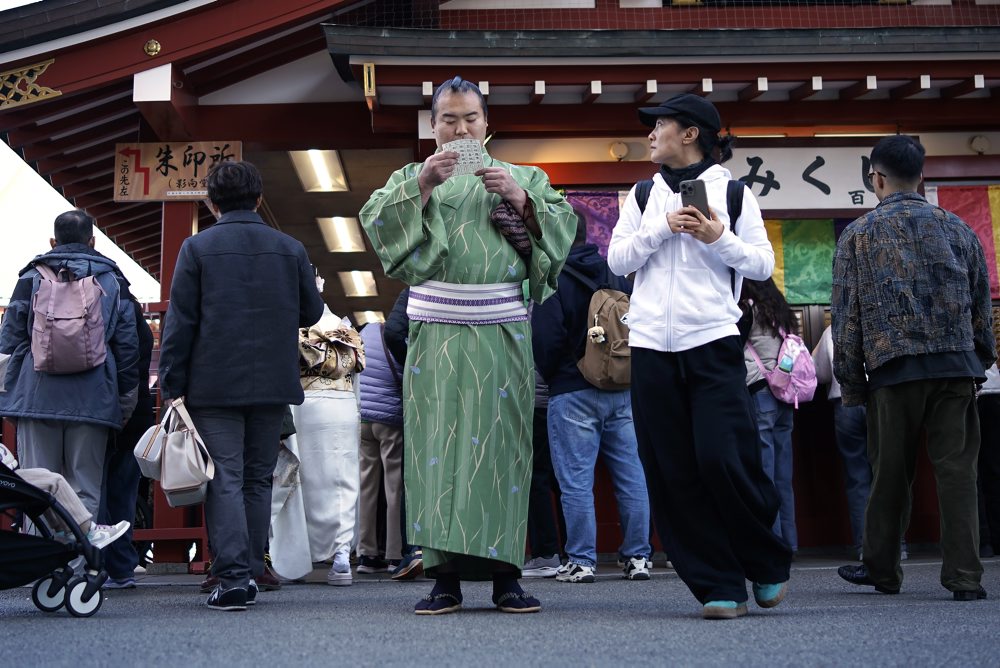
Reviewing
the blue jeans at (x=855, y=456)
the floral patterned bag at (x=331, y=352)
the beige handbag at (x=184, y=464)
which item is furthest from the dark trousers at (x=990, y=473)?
the beige handbag at (x=184, y=464)

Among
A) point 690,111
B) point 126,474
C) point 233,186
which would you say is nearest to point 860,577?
point 690,111

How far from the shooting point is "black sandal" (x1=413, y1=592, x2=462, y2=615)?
398 cm

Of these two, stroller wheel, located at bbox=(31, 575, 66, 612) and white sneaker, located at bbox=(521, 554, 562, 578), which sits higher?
stroller wheel, located at bbox=(31, 575, 66, 612)

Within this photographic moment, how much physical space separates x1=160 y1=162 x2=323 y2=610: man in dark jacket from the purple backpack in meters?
0.82

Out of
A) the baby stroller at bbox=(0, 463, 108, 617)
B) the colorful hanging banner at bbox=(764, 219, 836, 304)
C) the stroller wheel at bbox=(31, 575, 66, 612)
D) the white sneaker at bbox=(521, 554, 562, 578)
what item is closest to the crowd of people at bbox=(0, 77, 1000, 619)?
the baby stroller at bbox=(0, 463, 108, 617)

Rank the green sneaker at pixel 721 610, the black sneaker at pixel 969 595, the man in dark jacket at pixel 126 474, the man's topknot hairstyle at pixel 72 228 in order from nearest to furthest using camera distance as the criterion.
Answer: the green sneaker at pixel 721 610, the black sneaker at pixel 969 595, the man's topknot hairstyle at pixel 72 228, the man in dark jacket at pixel 126 474

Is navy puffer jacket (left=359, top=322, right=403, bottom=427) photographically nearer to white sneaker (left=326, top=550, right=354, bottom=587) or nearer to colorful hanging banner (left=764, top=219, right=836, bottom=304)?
white sneaker (left=326, top=550, right=354, bottom=587)

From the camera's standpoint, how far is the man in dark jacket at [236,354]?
459 cm

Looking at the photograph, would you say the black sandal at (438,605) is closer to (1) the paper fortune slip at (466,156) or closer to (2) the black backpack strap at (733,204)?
(1) the paper fortune slip at (466,156)

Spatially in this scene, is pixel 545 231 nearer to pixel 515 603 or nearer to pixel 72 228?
pixel 515 603

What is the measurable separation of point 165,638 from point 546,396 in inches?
141

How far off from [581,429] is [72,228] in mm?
2904

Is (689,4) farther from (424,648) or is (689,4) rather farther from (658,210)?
(424,648)

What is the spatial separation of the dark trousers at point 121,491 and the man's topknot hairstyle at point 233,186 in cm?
159
